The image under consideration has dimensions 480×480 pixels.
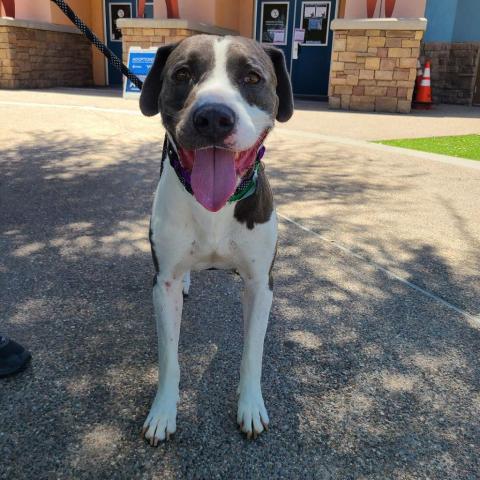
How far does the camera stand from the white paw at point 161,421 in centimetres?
206

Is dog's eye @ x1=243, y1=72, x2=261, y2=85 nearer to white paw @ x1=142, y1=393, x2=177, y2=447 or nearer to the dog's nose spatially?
the dog's nose

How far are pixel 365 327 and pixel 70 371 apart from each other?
66.8 inches

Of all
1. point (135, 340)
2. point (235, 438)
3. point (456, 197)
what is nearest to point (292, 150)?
point (456, 197)

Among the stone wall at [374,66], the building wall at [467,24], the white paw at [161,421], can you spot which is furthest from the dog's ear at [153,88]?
the building wall at [467,24]

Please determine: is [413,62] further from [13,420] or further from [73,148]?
[13,420]

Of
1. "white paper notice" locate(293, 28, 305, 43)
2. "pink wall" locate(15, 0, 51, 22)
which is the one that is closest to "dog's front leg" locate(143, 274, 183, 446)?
"white paper notice" locate(293, 28, 305, 43)

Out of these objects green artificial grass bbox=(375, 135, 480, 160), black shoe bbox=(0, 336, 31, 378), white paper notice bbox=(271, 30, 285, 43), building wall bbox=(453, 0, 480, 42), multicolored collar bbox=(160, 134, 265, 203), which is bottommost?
green artificial grass bbox=(375, 135, 480, 160)

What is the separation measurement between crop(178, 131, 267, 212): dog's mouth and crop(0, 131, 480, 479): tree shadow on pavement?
3.19 ft

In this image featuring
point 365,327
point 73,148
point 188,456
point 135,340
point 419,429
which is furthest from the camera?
point 73,148

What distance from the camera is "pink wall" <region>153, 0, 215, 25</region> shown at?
14.4 m

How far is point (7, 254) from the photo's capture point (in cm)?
377

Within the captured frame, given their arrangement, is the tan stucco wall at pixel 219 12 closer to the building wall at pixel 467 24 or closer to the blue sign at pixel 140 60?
the blue sign at pixel 140 60

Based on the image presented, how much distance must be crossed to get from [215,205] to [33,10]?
58.7 ft

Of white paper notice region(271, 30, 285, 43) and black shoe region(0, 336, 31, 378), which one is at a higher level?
white paper notice region(271, 30, 285, 43)
